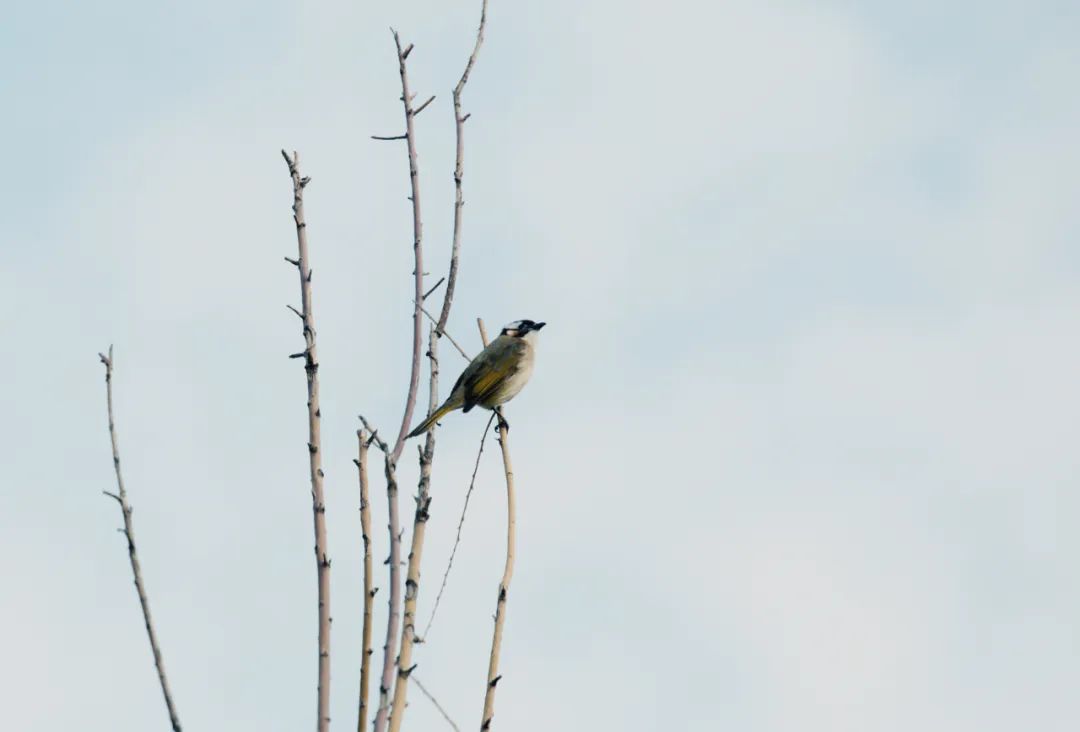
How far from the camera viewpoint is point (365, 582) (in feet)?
12.5

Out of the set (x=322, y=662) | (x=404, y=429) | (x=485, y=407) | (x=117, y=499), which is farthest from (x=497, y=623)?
(x=485, y=407)

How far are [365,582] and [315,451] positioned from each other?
434 millimetres

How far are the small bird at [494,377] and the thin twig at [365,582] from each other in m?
7.09

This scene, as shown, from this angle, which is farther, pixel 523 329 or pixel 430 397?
pixel 523 329

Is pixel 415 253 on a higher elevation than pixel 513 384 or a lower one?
lower

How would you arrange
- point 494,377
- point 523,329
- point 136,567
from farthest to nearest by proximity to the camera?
point 523,329, point 494,377, point 136,567

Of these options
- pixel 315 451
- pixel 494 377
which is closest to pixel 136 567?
pixel 315 451

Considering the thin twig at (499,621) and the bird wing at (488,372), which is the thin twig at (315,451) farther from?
the bird wing at (488,372)

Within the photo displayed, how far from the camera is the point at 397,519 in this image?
4027 millimetres

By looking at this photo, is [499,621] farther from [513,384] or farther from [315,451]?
[513,384]

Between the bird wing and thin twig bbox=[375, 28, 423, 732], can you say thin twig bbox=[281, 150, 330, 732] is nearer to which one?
thin twig bbox=[375, 28, 423, 732]

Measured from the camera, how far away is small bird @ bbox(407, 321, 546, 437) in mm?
11531

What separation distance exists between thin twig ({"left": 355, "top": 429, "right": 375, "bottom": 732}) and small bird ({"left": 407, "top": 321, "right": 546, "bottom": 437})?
7.09 m

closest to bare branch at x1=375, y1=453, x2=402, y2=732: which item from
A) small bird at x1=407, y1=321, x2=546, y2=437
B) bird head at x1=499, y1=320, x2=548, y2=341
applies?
small bird at x1=407, y1=321, x2=546, y2=437
